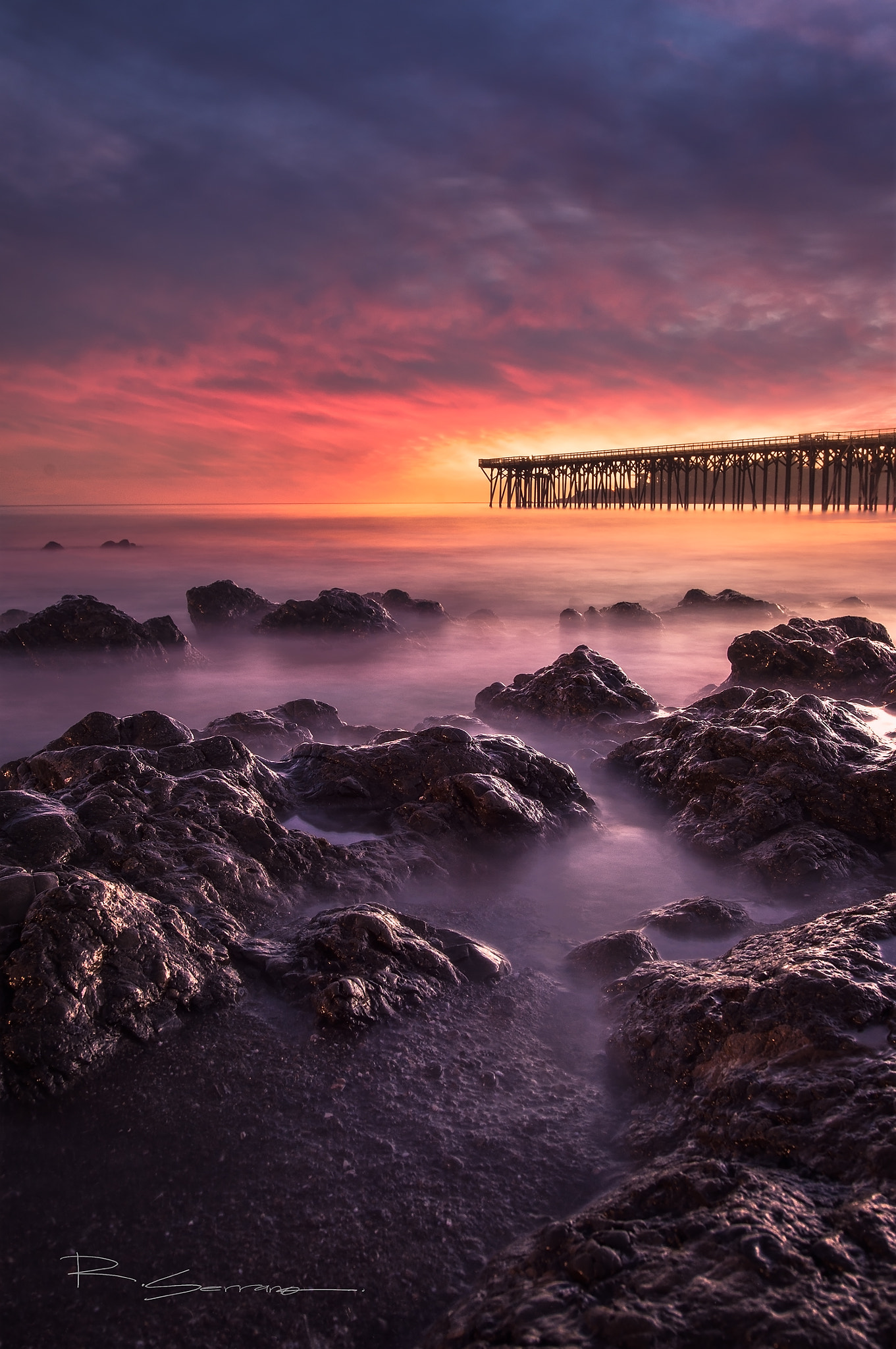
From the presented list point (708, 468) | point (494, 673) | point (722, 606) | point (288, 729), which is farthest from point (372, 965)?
point (708, 468)

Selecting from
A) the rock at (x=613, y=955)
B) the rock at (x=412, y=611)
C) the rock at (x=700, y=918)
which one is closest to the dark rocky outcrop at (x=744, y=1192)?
the rock at (x=613, y=955)

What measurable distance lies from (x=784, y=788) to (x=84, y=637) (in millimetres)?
8124

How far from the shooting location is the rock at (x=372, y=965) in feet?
7.61

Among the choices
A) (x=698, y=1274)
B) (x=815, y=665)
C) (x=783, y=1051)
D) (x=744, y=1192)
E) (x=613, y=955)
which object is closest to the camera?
(x=698, y=1274)

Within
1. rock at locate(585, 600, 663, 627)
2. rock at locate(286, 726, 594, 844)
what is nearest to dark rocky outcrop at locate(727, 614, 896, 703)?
rock at locate(286, 726, 594, 844)

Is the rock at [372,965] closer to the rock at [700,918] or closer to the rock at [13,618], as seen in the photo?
the rock at [700,918]

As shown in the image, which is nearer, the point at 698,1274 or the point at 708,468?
the point at 698,1274

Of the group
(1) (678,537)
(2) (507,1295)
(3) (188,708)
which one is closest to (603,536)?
(1) (678,537)

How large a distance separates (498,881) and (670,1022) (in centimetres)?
136

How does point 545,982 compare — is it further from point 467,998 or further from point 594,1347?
point 594,1347

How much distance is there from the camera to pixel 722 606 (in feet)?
40.2

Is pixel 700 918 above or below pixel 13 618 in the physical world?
below

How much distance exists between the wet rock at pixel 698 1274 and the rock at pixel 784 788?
7.06 ft
